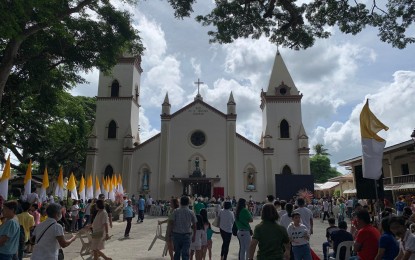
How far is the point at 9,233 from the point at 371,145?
7.33 meters

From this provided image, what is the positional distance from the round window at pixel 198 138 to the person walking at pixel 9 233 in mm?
27472

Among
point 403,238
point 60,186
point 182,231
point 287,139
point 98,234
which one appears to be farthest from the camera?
point 287,139

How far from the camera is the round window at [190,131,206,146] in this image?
107 ft

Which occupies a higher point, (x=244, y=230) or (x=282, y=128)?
(x=282, y=128)

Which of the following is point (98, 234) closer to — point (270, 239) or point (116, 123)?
point (270, 239)

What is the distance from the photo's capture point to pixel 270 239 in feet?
16.0

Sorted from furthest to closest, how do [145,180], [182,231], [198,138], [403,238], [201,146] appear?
[198,138] → [201,146] → [145,180] → [182,231] → [403,238]

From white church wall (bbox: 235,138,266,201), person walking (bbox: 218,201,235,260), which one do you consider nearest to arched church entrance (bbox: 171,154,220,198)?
white church wall (bbox: 235,138,266,201)

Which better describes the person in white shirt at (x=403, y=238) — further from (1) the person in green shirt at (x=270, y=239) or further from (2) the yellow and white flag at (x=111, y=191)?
(2) the yellow and white flag at (x=111, y=191)

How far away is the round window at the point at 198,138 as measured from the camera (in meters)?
32.7

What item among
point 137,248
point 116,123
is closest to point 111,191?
point 116,123

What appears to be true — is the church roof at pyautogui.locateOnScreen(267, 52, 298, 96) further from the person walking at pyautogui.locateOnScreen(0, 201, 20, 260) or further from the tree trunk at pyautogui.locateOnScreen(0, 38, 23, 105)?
the person walking at pyautogui.locateOnScreen(0, 201, 20, 260)

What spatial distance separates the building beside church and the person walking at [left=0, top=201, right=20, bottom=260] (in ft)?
84.7

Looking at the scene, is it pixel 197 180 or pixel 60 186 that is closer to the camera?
pixel 60 186
